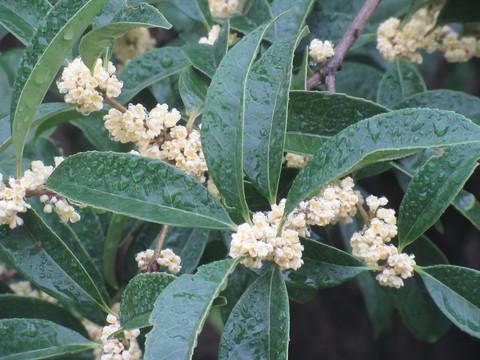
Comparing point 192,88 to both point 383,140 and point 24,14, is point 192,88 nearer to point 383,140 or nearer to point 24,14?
point 24,14

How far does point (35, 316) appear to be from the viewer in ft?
3.70

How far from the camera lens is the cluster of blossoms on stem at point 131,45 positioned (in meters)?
1.44

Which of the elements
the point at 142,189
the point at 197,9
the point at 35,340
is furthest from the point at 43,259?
the point at 197,9

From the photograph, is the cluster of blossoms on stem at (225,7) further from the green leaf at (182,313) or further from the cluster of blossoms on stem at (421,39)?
the green leaf at (182,313)

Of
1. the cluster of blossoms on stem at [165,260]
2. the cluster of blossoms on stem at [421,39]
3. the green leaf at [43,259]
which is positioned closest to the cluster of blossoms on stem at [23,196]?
the green leaf at [43,259]

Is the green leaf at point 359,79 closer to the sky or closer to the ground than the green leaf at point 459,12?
closer to the sky

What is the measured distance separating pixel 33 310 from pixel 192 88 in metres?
0.52

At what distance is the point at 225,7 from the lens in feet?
4.33

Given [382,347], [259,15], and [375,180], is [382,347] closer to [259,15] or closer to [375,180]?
[375,180]

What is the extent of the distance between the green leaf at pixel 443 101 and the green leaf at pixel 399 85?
91mm

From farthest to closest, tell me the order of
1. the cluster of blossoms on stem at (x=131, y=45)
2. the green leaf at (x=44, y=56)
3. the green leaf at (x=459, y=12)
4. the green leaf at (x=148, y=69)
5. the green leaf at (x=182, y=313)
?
the cluster of blossoms on stem at (x=131, y=45)
the green leaf at (x=459, y=12)
the green leaf at (x=148, y=69)
the green leaf at (x=44, y=56)
the green leaf at (x=182, y=313)

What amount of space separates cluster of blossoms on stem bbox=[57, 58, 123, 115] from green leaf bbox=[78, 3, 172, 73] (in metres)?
0.02

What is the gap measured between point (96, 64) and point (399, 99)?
26.4 inches

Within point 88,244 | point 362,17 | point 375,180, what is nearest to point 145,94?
point 88,244
